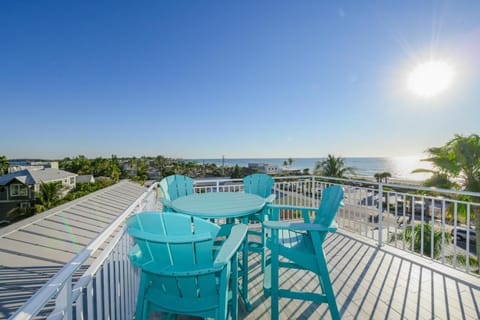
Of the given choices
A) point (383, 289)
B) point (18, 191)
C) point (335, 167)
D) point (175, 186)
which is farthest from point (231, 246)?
point (18, 191)

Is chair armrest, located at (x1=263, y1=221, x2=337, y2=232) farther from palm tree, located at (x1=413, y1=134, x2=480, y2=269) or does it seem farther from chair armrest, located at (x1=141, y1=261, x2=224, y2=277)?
palm tree, located at (x1=413, y1=134, x2=480, y2=269)

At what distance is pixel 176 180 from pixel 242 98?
8.55 meters

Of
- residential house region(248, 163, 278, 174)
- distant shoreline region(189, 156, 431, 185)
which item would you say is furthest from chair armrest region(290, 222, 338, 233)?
residential house region(248, 163, 278, 174)

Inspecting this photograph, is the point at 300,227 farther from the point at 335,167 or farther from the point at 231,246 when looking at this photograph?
the point at 335,167

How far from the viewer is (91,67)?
8.62 meters

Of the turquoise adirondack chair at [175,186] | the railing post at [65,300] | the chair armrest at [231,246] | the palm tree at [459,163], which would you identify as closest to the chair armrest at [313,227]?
the chair armrest at [231,246]

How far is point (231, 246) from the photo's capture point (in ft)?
4.43

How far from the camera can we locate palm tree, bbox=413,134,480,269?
499 centimetres

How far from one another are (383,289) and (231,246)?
212 centimetres

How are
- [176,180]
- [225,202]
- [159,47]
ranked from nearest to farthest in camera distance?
[225,202]
[176,180]
[159,47]

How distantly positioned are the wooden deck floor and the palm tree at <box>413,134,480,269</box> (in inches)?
143

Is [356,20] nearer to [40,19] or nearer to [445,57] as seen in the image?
[445,57]

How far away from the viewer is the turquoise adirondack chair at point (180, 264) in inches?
48.0

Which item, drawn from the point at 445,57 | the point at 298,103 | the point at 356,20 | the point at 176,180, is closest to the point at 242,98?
the point at 298,103
